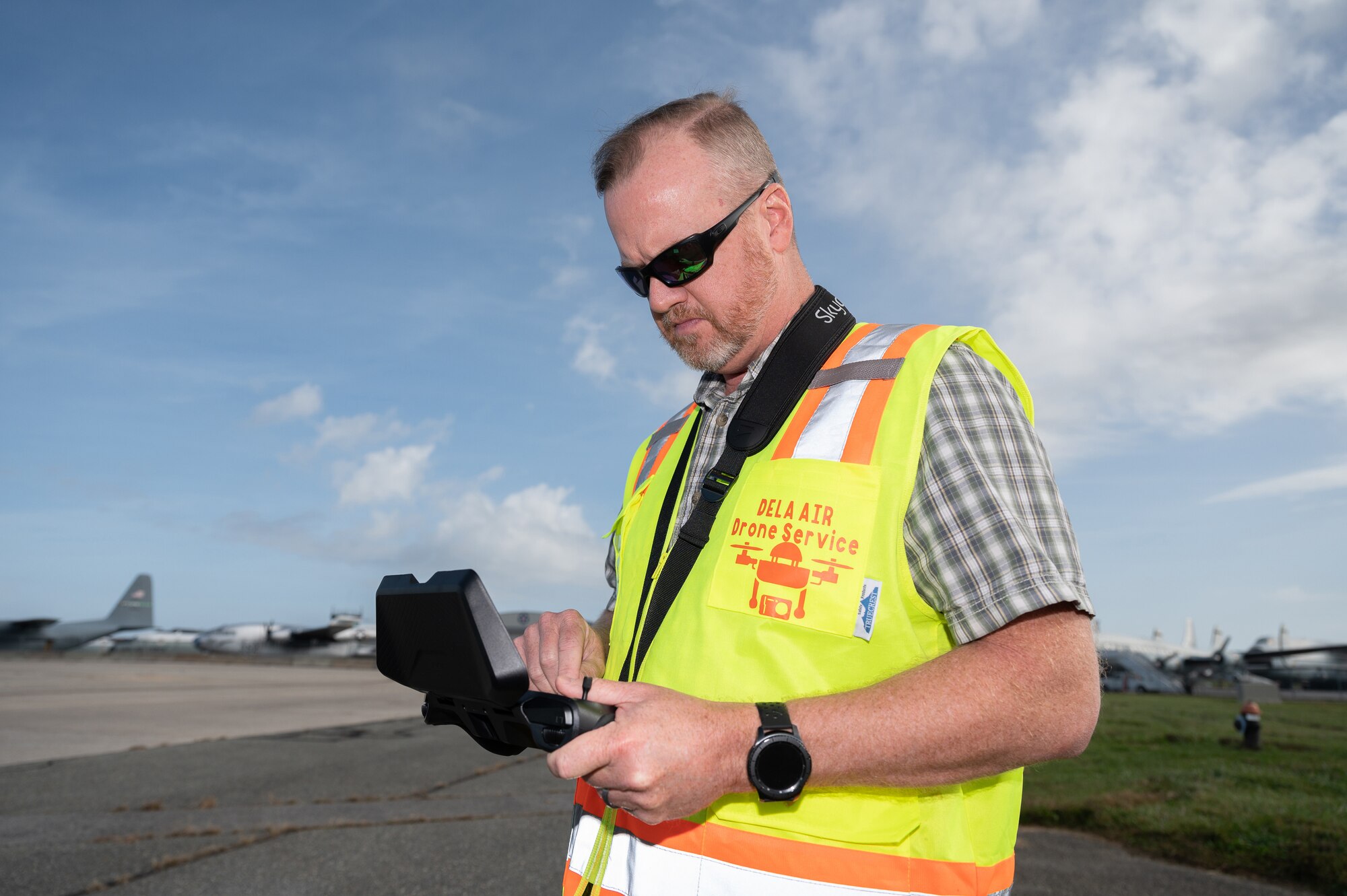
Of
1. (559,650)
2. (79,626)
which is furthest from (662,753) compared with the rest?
(79,626)

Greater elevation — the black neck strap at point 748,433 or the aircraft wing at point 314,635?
the black neck strap at point 748,433

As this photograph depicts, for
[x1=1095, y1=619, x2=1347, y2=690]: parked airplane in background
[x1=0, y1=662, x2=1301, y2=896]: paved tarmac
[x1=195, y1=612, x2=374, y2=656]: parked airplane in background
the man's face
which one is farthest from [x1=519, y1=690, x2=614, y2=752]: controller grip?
[x1=195, y1=612, x2=374, y2=656]: parked airplane in background

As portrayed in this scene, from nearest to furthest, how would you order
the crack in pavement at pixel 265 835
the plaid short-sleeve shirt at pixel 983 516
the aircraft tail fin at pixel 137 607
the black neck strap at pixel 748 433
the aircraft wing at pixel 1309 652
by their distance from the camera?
the plaid short-sleeve shirt at pixel 983 516 < the black neck strap at pixel 748 433 < the crack in pavement at pixel 265 835 < the aircraft wing at pixel 1309 652 < the aircraft tail fin at pixel 137 607

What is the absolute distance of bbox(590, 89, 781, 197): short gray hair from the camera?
6.10 feet

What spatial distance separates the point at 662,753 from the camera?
1.16m

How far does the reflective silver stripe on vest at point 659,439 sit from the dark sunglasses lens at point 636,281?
0.46 meters

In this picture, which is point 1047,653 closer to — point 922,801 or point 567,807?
point 922,801

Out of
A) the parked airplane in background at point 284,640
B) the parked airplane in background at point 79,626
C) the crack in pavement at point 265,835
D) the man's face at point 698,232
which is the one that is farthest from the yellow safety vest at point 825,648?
the parked airplane in background at point 79,626

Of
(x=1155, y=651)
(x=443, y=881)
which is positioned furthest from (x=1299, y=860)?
(x=1155, y=651)

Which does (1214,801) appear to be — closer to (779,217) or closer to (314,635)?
(779,217)

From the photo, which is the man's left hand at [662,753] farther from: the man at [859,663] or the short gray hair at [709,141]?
the short gray hair at [709,141]

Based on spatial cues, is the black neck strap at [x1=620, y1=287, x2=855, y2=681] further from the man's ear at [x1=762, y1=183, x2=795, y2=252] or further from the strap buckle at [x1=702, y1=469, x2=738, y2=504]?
the man's ear at [x1=762, y1=183, x2=795, y2=252]

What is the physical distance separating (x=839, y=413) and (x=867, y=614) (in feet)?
1.27

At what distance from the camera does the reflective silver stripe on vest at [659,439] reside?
7.48 ft
